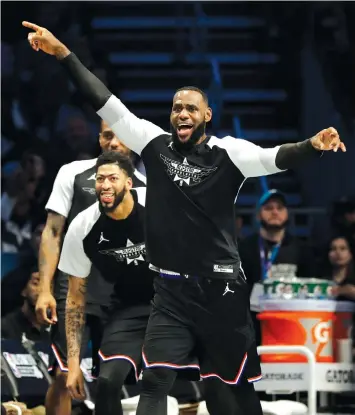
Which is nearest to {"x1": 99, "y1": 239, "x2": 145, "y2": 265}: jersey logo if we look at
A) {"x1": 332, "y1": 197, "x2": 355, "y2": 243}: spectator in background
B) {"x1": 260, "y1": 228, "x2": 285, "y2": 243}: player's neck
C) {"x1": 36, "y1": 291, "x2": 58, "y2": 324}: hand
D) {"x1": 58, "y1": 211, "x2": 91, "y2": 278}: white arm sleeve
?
{"x1": 58, "y1": 211, "x2": 91, "y2": 278}: white arm sleeve

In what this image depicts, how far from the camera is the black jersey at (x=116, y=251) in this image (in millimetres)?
6973

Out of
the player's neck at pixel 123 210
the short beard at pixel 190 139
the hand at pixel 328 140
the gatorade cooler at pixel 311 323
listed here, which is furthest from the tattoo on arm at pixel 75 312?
the gatorade cooler at pixel 311 323

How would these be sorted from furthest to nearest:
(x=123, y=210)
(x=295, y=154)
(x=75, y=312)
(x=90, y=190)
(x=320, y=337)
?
1. (x=320, y=337)
2. (x=90, y=190)
3. (x=75, y=312)
4. (x=123, y=210)
5. (x=295, y=154)

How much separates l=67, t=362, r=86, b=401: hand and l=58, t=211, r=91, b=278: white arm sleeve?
1.69ft

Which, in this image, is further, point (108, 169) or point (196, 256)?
point (108, 169)

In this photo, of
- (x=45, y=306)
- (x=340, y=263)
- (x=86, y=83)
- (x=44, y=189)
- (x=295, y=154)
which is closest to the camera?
(x=295, y=154)

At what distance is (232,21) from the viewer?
506 inches

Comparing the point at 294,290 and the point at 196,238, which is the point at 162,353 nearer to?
the point at 196,238

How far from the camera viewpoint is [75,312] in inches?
280

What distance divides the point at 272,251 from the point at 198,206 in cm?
344

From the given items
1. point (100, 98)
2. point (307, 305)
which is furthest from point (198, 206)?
point (307, 305)

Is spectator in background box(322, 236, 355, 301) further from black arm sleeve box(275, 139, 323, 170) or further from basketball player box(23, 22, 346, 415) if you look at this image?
black arm sleeve box(275, 139, 323, 170)

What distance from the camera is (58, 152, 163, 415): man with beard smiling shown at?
22.7 ft

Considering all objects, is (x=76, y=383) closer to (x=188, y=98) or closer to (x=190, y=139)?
(x=190, y=139)
